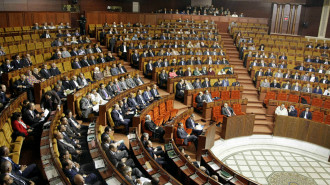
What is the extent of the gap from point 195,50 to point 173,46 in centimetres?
57

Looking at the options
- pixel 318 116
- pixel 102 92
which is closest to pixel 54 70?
pixel 102 92

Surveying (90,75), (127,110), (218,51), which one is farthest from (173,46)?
(127,110)

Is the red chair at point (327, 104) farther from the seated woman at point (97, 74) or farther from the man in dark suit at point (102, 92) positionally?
the seated woman at point (97, 74)

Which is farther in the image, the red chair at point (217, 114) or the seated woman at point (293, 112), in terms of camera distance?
the seated woman at point (293, 112)

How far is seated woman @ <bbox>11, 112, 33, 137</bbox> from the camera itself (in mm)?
2984

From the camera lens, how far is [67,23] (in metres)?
7.61

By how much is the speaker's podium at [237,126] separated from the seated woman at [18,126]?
10.3 feet

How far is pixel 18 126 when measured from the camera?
3.02m

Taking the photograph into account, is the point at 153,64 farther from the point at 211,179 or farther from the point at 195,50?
the point at 211,179

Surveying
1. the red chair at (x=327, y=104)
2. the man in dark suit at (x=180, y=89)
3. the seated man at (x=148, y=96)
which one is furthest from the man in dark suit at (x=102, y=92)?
the red chair at (x=327, y=104)

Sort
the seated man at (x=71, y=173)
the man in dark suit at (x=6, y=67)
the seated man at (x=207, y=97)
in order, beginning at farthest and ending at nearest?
the seated man at (x=207, y=97) < the man in dark suit at (x=6, y=67) < the seated man at (x=71, y=173)

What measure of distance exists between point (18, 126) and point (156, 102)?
2184mm

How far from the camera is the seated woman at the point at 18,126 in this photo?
2.98 metres

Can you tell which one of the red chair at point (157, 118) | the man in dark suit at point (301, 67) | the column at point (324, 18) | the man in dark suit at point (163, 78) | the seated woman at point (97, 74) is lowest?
the red chair at point (157, 118)
